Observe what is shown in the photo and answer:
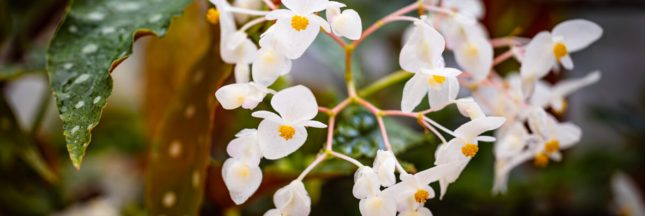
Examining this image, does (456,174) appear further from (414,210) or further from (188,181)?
(188,181)

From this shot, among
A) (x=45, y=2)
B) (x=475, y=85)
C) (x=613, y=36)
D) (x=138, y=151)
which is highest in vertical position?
(x=475, y=85)

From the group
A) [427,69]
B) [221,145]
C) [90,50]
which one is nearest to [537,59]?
[427,69]

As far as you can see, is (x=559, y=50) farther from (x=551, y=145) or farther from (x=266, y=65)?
(x=266, y=65)

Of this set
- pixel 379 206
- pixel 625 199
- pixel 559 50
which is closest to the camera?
pixel 379 206

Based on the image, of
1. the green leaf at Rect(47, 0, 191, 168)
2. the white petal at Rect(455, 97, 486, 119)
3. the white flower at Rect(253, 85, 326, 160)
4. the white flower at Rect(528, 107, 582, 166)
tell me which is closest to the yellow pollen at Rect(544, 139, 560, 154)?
the white flower at Rect(528, 107, 582, 166)

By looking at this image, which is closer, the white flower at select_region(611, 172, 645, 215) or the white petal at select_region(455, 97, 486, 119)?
the white petal at select_region(455, 97, 486, 119)

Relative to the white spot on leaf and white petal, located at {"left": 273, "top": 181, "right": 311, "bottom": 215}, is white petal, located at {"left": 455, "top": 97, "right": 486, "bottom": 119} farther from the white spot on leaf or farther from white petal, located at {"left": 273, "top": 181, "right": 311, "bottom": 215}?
the white spot on leaf

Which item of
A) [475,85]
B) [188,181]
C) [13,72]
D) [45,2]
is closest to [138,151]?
[45,2]
